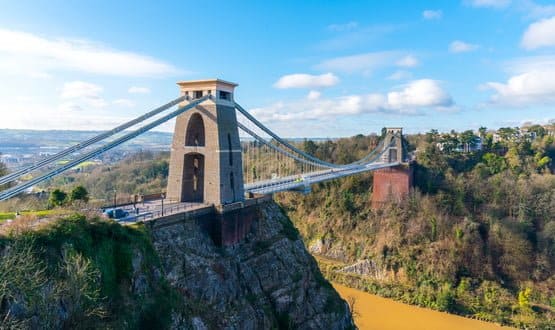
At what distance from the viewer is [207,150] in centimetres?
1817

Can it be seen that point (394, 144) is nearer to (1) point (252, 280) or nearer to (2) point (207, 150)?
(2) point (207, 150)

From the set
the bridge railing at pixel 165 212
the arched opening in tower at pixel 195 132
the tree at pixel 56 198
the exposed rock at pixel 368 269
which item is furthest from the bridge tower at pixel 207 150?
the exposed rock at pixel 368 269

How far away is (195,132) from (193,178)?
7.49 ft

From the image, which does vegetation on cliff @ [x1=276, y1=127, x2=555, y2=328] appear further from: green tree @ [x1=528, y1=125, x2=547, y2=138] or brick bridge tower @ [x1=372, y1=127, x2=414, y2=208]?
green tree @ [x1=528, y1=125, x2=547, y2=138]

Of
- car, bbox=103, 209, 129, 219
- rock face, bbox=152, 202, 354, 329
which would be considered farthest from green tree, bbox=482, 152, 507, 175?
car, bbox=103, 209, 129, 219

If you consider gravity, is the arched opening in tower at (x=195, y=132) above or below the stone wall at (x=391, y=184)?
above

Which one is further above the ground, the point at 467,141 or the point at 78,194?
the point at 467,141

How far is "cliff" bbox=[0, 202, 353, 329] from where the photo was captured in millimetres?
9602

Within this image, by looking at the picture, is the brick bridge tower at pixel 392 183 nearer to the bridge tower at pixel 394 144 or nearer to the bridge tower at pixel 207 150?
the bridge tower at pixel 394 144

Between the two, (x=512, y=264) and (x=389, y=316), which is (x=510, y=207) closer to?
(x=512, y=264)

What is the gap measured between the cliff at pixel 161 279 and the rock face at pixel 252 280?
4 cm

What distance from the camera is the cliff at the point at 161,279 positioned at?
9.60 metres

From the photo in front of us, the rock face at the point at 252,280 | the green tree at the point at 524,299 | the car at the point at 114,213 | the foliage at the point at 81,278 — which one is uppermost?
the car at the point at 114,213

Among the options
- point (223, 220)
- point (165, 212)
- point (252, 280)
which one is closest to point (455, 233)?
point (252, 280)
